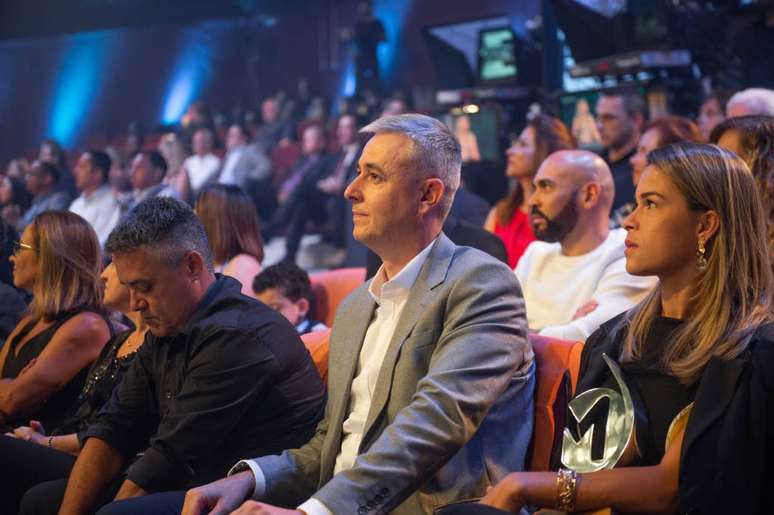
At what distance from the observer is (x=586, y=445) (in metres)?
2.03

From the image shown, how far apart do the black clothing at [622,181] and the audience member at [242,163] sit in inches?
189

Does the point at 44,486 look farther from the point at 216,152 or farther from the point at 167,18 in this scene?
the point at 167,18

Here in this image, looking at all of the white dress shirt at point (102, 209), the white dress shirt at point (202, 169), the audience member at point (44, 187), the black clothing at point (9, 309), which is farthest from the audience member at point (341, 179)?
the black clothing at point (9, 309)

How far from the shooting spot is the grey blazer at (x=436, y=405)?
1975 mm

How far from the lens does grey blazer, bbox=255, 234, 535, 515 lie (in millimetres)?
1975

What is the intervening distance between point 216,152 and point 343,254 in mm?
2483

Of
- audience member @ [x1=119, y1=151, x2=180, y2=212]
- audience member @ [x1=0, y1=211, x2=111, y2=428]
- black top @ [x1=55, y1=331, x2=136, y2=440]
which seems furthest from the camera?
audience member @ [x1=119, y1=151, x2=180, y2=212]

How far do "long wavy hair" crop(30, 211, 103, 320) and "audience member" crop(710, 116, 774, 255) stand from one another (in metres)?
2.20

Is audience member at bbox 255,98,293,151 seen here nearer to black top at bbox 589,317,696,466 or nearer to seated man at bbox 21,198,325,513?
seated man at bbox 21,198,325,513

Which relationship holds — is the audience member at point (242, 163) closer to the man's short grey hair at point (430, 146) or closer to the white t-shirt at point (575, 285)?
the white t-shirt at point (575, 285)

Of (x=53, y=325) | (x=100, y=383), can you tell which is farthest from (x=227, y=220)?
(x=100, y=383)

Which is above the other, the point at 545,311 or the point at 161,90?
the point at 161,90

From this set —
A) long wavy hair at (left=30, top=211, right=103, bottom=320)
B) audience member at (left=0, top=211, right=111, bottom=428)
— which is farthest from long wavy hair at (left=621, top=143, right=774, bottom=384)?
long wavy hair at (left=30, top=211, right=103, bottom=320)

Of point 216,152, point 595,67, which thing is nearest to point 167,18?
point 216,152
